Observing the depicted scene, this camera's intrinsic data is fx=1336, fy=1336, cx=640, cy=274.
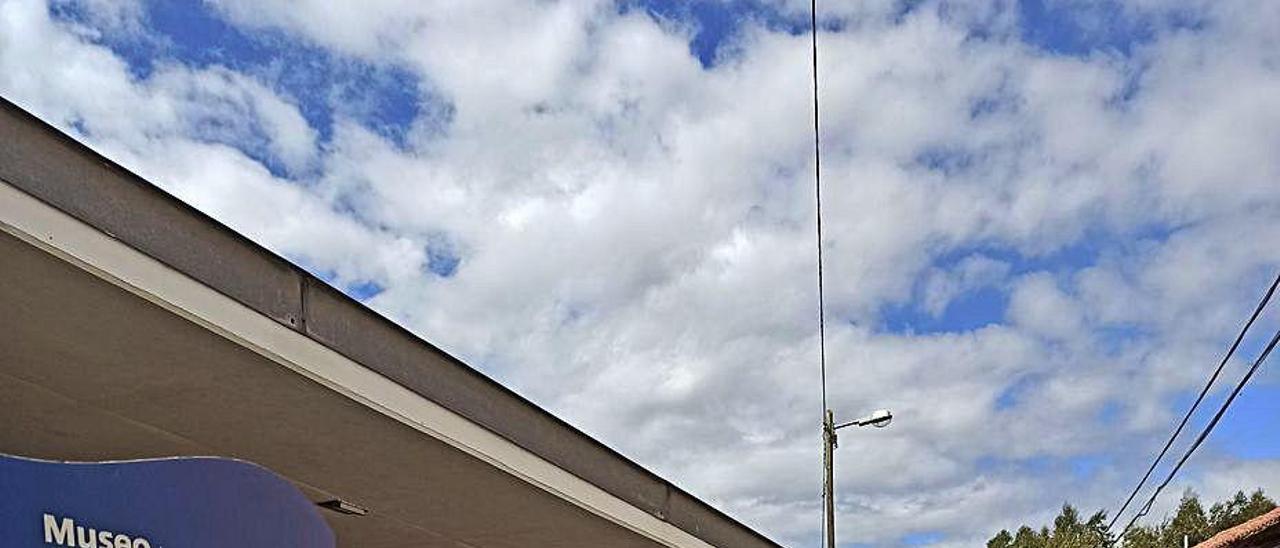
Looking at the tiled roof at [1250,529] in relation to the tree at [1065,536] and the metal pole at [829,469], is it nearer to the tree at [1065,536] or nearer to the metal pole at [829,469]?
the metal pole at [829,469]

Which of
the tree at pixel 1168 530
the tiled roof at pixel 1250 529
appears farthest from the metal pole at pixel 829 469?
the tree at pixel 1168 530

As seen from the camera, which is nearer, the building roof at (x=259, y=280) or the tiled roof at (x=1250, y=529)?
the building roof at (x=259, y=280)

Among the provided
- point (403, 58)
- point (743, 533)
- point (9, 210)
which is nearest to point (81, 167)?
point (9, 210)

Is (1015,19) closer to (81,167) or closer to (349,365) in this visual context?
(349,365)

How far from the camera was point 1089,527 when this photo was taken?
50.3 m

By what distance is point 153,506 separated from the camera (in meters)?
3.60

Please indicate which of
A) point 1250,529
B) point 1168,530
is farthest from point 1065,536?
point 1250,529

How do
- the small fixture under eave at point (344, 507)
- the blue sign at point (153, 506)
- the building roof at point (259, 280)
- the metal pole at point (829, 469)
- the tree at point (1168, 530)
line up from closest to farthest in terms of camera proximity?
the blue sign at point (153, 506)
the building roof at point (259, 280)
the small fixture under eave at point (344, 507)
the metal pole at point (829, 469)
the tree at point (1168, 530)

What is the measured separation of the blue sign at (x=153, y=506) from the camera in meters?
3.16

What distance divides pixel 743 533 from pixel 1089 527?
149 ft

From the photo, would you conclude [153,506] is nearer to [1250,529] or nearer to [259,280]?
[259,280]

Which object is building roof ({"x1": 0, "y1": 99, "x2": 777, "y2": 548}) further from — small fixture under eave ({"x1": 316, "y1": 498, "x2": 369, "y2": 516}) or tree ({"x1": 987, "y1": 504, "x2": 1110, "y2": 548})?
tree ({"x1": 987, "y1": 504, "x2": 1110, "y2": 548})

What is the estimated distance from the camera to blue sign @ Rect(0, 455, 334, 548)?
10.4 feet

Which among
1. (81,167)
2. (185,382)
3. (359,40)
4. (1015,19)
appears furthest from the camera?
(1015,19)
